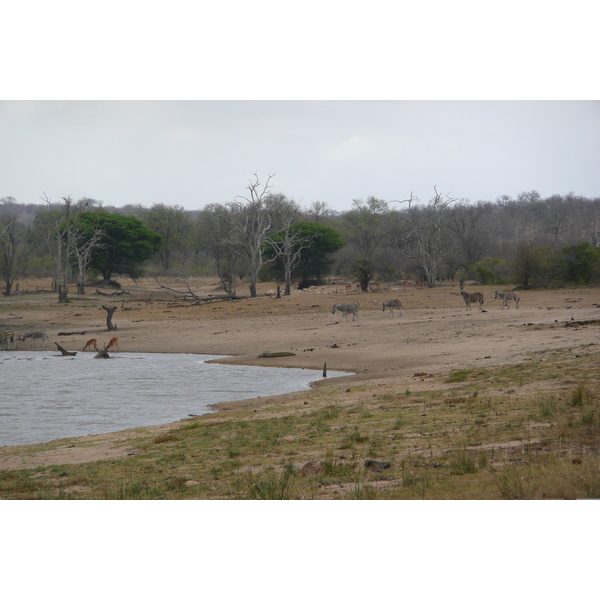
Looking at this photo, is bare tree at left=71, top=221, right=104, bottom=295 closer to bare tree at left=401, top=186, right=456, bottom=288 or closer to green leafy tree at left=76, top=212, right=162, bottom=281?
green leafy tree at left=76, top=212, right=162, bottom=281

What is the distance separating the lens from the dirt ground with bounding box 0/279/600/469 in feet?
54.2

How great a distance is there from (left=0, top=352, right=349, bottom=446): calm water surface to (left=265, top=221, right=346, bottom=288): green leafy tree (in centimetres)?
2562

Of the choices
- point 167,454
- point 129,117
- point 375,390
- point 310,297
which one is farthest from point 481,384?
point 310,297

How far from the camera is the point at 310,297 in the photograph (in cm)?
3734

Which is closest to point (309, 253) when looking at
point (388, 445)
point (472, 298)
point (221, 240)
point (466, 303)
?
point (221, 240)

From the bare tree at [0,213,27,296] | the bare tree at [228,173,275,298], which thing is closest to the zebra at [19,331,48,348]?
the bare tree at [228,173,275,298]

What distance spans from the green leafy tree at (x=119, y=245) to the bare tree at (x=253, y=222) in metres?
14.2

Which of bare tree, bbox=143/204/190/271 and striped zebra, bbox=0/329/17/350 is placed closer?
striped zebra, bbox=0/329/17/350

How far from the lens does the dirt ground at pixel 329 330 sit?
54.2ft

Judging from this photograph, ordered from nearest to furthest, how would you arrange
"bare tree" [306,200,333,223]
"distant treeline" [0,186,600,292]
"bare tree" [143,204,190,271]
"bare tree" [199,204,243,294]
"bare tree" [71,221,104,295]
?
"distant treeline" [0,186,600,292] → "bare tree" [199,204,243,294] → "bare tree" [71,221,104,295] → "bare tree" [306,200,333,223] → "bare tree" [143,204,190,271]

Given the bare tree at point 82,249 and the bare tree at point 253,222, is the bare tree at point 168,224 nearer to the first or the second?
the bare tree at point 82,249

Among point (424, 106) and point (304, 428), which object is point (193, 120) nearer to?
point (424, 106)

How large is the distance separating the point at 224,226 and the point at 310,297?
13148 millimetres

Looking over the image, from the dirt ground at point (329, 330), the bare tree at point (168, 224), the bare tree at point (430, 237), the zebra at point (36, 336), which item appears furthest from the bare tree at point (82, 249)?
the bare tree at point (430, 237)
